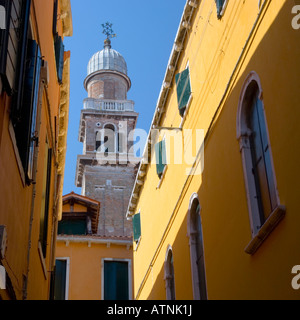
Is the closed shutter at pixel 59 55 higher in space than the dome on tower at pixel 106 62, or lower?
lower

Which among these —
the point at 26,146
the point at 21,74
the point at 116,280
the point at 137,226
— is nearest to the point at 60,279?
the point at 116,280

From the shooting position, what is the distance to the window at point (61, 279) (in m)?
20.3

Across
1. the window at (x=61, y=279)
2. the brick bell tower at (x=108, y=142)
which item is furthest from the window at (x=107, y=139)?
the window at (x=61, y=279)

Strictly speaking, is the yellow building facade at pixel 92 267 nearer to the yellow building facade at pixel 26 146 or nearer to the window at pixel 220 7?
the yellow building facade at pixel 26 146

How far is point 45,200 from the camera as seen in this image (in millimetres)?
11594

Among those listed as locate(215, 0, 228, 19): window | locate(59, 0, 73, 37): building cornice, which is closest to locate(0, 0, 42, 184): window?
locate(215, 0, 228, 19): window

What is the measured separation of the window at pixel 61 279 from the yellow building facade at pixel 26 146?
7.76 meters

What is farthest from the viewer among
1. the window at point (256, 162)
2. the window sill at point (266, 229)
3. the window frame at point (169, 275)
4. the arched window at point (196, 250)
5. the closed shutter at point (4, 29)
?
the window frame at point (169, 275)

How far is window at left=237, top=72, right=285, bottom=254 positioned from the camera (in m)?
8.02

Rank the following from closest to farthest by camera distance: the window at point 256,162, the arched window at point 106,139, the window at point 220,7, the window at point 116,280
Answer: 1. the window at point 256,162
2. the window at point 220,7
3. the window at point 116,280
4. the arched window at point 106,139

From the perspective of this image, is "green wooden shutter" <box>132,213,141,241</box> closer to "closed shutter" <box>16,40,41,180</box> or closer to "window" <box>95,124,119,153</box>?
"closed shutter" <box>16,40,41,180</box>

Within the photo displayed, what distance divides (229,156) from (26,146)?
346cm

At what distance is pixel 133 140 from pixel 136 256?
2396cm

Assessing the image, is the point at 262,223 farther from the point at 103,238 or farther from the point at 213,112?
the point at 103,238
